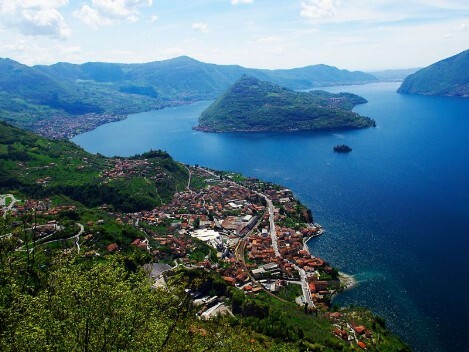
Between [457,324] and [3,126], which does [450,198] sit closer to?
[457,324]

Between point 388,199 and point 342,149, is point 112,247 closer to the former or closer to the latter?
point 388,199

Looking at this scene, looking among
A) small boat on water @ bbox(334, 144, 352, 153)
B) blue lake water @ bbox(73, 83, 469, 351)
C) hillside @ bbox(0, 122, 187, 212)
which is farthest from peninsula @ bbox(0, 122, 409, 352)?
small boat on water @ bbox(334, 144, 352, 153)

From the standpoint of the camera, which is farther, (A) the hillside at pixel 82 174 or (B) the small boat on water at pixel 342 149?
(B) the small boat on water at pixel 342 149

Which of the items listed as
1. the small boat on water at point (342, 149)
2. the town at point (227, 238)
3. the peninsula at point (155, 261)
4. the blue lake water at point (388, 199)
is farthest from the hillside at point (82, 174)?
the small boat on water at point (342, 149)

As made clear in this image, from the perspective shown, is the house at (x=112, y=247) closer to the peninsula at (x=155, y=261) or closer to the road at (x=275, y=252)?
the peninsula at (x=155, y=261)

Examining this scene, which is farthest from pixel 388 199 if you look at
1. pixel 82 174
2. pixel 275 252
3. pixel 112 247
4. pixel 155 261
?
pixel 82 174

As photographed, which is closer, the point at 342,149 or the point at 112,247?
the point at 112,247

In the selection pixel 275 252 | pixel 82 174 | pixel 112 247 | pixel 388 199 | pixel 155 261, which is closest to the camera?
pixel 112 247

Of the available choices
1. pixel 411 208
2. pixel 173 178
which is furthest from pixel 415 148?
pixel 173 178
